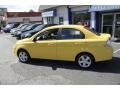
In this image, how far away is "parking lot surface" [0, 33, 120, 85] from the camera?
6.36m

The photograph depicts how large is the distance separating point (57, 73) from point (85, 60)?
1.13 metres

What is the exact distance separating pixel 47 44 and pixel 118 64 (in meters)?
2.77

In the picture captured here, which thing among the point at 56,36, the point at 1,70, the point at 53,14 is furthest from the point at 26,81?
the point at 53,14

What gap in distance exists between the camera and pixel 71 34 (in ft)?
25.8

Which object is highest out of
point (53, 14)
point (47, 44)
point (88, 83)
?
point (53, 14)

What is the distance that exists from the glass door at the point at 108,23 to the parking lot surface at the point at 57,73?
807 cm

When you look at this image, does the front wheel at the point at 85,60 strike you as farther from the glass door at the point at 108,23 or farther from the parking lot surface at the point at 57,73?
the glass door at the point at 108,23

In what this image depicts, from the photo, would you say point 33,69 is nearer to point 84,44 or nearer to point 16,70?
point 16,70

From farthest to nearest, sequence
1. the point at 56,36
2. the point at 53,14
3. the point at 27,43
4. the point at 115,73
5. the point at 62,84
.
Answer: the point at 53,14, the point at 27,43, the point at 56,36, the point at 115,73, the point at 62,84

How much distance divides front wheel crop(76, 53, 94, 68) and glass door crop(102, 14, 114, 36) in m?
9.50

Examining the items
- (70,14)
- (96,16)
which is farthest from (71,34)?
(70,14)

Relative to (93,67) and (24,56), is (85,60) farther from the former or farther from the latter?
(24,56)

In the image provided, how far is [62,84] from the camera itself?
608cm

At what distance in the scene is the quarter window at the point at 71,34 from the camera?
7.73 m
